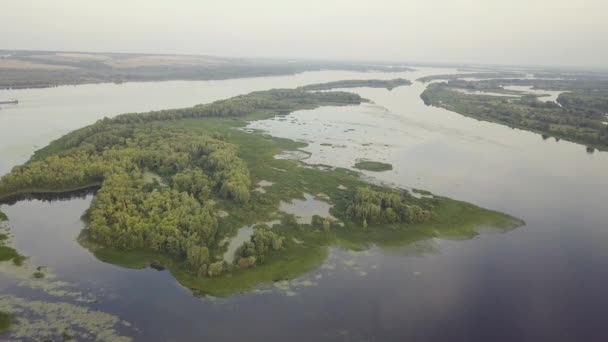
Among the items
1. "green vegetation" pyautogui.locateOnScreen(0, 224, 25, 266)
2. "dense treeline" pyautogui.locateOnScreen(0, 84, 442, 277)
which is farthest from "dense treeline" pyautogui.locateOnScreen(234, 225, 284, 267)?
"green vegetation" pyautogui.locateOnScreen(0, 224, 25, 266)

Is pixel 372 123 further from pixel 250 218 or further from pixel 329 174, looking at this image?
pixel 250 218

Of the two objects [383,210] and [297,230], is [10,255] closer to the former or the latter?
[297,230]

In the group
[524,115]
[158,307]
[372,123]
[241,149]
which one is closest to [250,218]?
[158,307]

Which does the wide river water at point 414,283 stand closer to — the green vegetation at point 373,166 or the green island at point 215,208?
the green vegetation at point 373,166

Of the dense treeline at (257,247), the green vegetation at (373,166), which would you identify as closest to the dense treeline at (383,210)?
the dense treeline at (257,247)

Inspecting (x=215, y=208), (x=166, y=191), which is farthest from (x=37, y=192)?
(x=215, y=208)

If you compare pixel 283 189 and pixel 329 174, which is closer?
pixel 283 189

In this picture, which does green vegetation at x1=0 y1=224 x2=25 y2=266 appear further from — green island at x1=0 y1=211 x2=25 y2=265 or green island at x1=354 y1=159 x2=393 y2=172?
green island at x1=354 y1=159 x2=393 y2=172
